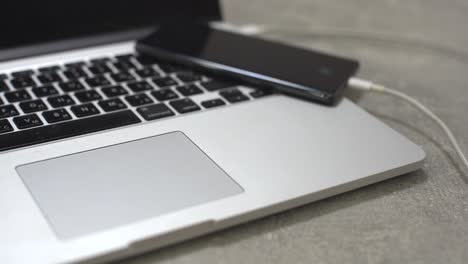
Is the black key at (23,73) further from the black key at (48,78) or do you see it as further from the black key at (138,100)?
the black key at (138,100)

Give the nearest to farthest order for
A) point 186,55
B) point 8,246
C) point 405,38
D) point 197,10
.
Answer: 1. point 8,246
2. point 186,55
3. point 197,10
4. point 405,38

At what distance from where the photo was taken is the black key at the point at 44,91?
52 centimetres

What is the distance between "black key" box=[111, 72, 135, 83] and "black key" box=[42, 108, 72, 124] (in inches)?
3.5

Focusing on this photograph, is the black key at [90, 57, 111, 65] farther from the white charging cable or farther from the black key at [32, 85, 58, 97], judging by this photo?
the white charging cable

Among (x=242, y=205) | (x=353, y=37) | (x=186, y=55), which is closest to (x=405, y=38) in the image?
(x=353, y=37)

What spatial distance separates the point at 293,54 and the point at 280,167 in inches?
8.7

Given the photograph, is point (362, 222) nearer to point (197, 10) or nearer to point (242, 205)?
point (242, 205)

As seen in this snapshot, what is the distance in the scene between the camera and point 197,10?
2.34ft

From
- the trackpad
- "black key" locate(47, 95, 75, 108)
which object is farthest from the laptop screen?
the trackpad

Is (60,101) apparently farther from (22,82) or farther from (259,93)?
(259,93)

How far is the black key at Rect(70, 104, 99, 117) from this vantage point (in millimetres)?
494

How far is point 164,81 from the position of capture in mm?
569

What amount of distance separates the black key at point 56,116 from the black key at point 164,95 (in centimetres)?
9

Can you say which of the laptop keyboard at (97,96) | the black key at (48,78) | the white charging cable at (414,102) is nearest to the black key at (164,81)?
the laptop keyboard at (97,96)
